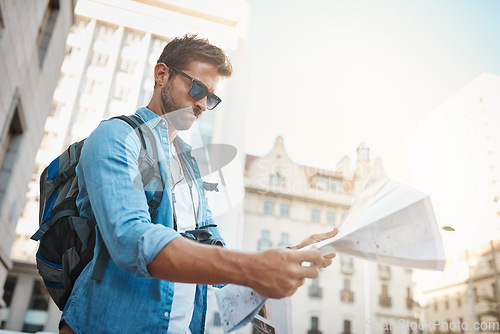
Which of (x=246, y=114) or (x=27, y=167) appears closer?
(x=27, y=167)

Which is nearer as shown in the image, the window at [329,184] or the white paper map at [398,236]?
the white paper map at [398,236]

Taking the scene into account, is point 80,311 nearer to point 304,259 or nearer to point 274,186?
point 304,259

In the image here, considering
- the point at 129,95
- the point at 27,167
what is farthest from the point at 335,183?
the point at 27,167

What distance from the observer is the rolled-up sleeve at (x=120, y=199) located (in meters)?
0.67

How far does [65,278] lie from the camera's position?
34.4 inches

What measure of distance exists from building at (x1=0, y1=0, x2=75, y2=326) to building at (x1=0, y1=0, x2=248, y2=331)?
995 centimetres

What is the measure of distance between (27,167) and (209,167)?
726cm

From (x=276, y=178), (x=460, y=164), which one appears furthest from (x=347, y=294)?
(x=460, y=164)

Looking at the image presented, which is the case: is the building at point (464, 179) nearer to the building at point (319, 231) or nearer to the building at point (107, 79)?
the building at point (319, 231)

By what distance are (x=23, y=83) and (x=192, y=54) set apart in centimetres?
573

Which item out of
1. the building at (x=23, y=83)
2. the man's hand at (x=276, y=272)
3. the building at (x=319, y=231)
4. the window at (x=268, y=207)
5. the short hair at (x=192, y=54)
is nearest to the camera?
the man's hand at (x=276, y=272)

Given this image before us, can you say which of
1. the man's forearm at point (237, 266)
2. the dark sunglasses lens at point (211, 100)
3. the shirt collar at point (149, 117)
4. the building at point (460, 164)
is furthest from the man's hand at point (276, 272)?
the building at point (460, 164)

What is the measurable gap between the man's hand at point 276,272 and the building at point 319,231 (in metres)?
18.0

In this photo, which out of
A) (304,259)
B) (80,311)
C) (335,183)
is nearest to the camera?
(304,259)
